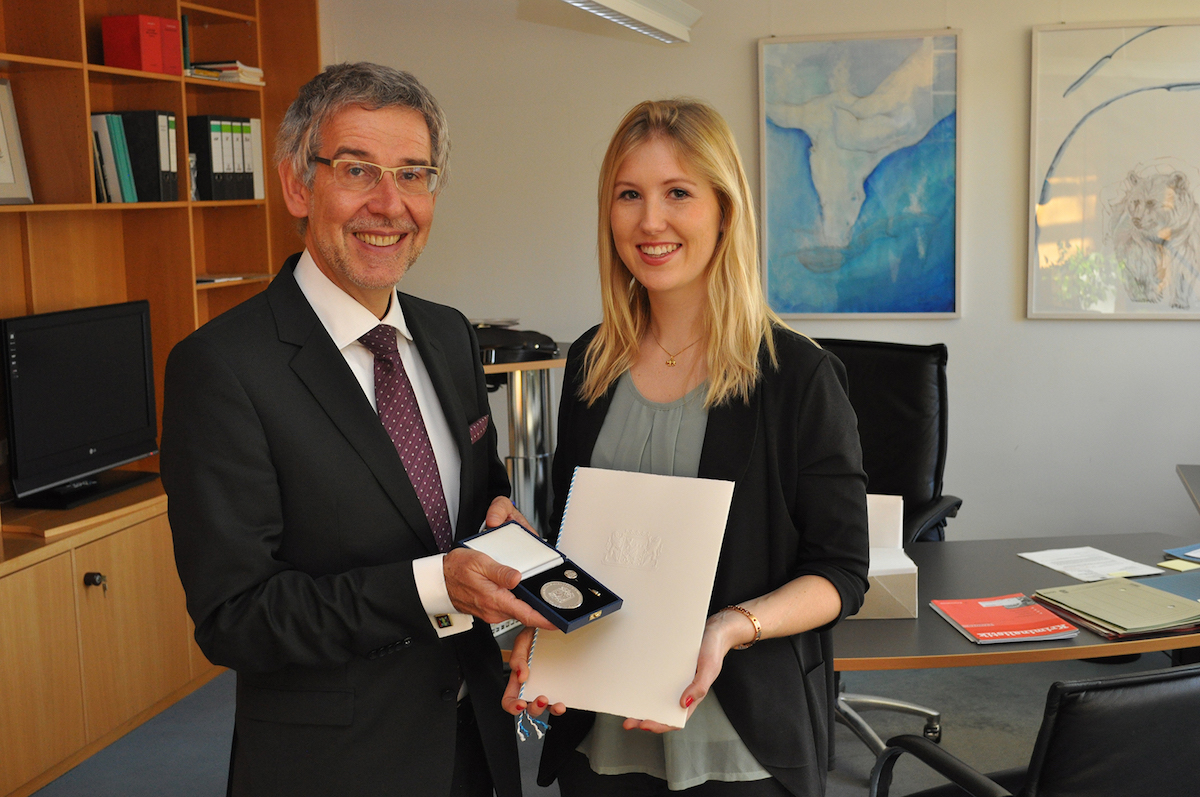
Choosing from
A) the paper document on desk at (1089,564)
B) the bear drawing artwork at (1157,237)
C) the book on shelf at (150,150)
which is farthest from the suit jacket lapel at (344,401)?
the bear drawing artwork at (1157,237)

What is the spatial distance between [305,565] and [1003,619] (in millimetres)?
1578

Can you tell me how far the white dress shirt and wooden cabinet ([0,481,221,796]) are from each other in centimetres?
209

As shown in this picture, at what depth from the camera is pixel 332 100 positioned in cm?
157

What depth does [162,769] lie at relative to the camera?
11.0ft

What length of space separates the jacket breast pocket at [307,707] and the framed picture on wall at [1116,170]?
4.03 meters

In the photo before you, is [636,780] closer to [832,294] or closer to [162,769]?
[162,769]

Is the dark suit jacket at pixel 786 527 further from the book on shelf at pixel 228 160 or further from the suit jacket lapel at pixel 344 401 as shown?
the book on shelf at pixel 228 160

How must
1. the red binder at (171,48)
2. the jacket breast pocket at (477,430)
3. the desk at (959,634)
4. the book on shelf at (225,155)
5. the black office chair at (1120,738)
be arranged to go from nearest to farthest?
the black office chair at (1120,738), the jacket breast pocket at (477,430), the desk at (959,634), the red binder at (171,48), the book on shelf at (225,155)

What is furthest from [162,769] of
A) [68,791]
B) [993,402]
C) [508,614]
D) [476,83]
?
[993,402]

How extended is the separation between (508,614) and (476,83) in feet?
13.8

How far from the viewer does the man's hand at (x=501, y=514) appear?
5.23ft

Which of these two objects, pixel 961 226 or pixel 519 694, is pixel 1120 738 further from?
pixel 961 226

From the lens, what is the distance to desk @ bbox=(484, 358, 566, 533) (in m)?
3.70

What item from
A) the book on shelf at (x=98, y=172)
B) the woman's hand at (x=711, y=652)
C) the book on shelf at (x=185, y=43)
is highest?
the book on shelf at (x=185, y=43)
